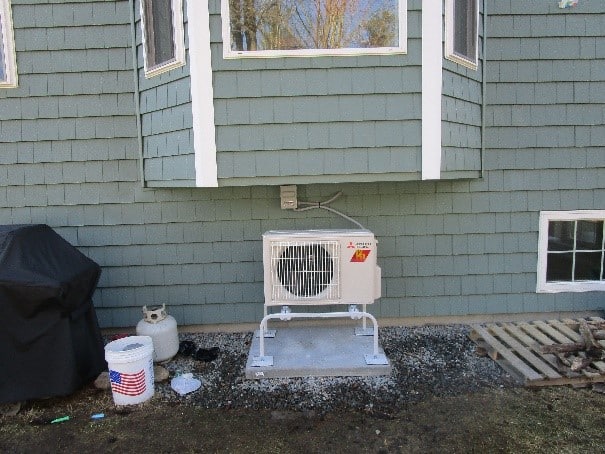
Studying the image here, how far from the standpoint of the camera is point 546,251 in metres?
3.99

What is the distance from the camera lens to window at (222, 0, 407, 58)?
3121 millimetres

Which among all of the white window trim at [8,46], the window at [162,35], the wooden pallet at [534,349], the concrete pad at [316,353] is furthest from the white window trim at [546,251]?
the white window trim at [8,46]

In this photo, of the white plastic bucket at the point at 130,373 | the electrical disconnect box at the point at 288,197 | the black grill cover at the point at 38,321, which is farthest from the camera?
the electrical disconnect box at the point at 288,197

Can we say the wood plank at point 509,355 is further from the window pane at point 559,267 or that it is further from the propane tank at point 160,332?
the propane tank at point 160,332

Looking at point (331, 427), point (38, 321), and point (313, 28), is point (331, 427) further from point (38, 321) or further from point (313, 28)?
point (313, 28)

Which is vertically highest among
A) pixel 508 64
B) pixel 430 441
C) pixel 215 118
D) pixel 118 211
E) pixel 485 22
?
pixel 485 22

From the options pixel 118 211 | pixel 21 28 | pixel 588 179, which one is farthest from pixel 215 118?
pixel 588 179

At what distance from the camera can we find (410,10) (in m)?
3.08

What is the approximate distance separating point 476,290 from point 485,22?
2.28 meters

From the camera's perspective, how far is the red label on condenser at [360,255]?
10.7 ft

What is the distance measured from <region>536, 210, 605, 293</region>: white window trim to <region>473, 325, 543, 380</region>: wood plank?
869mm

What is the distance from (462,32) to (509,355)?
2.49 meters

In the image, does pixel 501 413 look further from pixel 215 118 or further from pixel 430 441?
pixel 215 118

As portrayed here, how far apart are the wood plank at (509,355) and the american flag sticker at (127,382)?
2.53 meters
